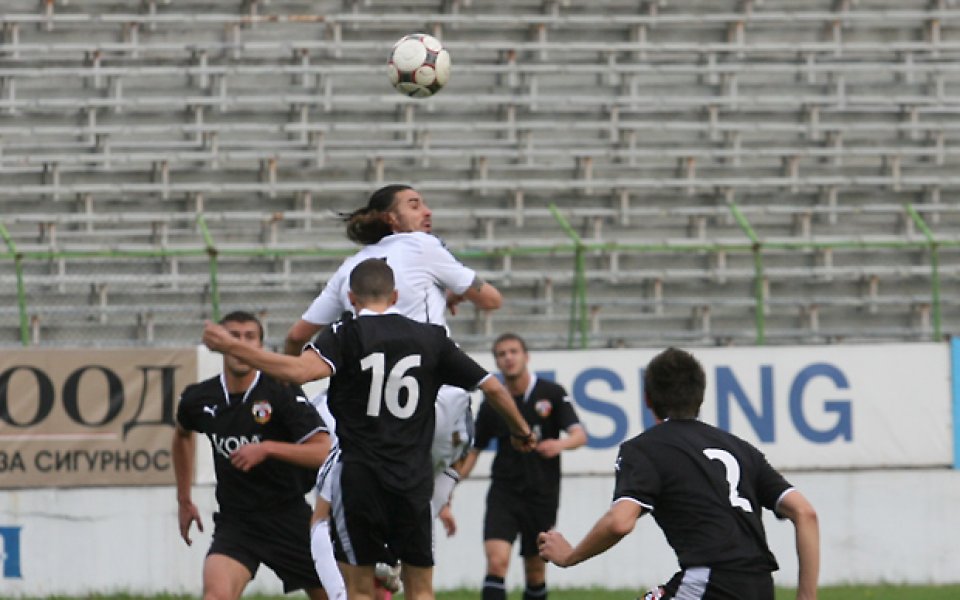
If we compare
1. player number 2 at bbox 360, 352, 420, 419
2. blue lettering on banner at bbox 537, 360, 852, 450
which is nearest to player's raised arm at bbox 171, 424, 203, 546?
player number 2 at bbox 360, 352, 420, 419

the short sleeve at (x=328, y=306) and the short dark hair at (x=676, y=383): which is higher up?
the short sleeve at (x=328, y=306)

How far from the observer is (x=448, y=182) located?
17.0 meters

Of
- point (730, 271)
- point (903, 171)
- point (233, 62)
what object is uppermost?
point (233, 62)

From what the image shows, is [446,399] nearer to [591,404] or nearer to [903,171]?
[591,404]

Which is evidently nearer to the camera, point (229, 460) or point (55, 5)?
point (229, 460)

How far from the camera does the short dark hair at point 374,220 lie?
7.95 m

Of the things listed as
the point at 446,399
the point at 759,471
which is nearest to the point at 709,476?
the point at 759,471

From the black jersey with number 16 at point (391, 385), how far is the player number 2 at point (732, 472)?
1.68 m

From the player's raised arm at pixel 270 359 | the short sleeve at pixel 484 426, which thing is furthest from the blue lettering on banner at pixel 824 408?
the player's raised arm at pixel 270 359

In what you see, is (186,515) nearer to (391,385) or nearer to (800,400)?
(391,385)

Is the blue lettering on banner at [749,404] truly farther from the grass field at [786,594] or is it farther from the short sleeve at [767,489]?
the short sleeve at [767,489]

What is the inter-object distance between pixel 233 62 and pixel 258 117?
0.77 meters

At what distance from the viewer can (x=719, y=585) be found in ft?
18.2

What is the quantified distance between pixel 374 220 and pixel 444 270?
43 centimetres
